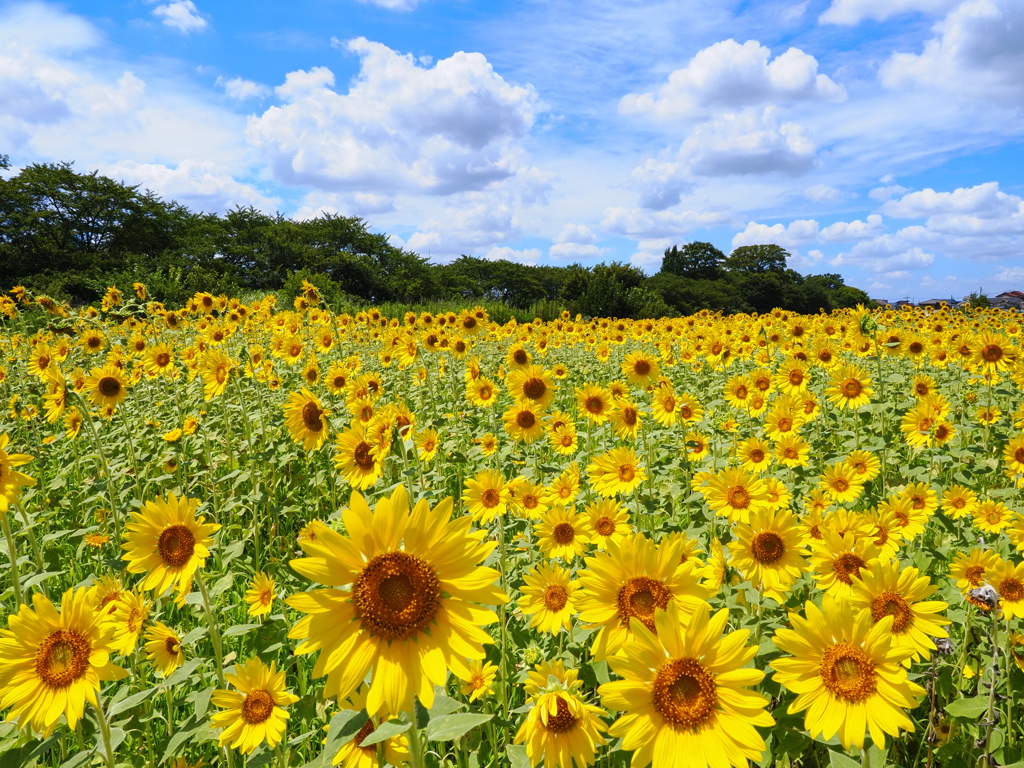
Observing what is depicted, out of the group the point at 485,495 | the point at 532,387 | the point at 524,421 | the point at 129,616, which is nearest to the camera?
the point at 129,616

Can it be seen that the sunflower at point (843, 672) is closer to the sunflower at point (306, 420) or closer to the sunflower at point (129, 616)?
the sunflower at point (129, 616)

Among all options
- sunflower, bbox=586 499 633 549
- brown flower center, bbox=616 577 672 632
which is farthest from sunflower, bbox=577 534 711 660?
sunflower, bbox=586 499 633 549

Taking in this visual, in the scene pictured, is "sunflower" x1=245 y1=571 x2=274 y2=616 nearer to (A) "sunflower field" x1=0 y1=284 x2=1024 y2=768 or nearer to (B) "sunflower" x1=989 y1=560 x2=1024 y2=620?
(A) "sunflower field" x1=0 y1=284 x2=1024 y2=768

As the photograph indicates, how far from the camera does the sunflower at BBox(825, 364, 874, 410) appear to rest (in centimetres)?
496

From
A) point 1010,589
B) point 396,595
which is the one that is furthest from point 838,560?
point 396,595

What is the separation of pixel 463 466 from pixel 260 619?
2873 millimetres

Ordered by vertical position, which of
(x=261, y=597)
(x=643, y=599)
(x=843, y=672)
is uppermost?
(x=643, y=599)

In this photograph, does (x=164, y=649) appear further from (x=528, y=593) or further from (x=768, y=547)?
(x=768, y=547)

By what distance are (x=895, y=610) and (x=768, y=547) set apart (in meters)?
0.54

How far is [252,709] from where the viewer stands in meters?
1.94

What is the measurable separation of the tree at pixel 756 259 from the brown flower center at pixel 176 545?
8783 centimetres

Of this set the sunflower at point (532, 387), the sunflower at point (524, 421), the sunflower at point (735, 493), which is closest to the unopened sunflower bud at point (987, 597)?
the sunflower at point (735, 493)

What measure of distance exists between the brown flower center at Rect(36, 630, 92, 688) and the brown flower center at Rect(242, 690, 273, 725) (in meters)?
0.51

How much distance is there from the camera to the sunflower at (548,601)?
2379 millimetres
